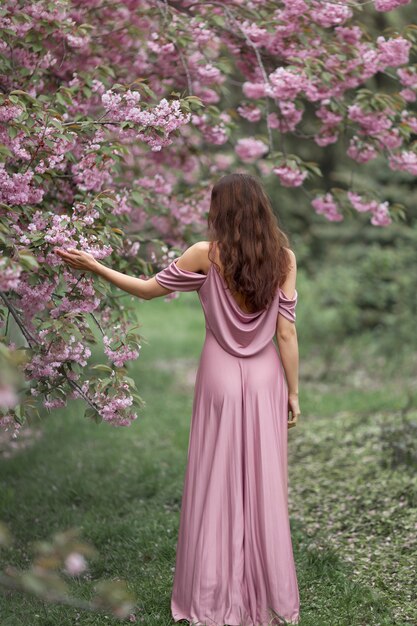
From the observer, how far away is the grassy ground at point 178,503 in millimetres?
3844

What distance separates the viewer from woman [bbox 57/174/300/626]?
3457 millimetres

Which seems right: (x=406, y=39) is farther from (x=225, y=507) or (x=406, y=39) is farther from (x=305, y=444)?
(x=305, y=444)

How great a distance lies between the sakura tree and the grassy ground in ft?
3.12

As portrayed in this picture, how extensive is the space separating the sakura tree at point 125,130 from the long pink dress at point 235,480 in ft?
1.19

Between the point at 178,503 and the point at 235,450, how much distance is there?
7.08 ft

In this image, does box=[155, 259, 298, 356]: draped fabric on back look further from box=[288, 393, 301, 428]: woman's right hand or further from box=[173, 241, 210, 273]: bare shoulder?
box=[288, 393, 301, 428]: woman's right hand

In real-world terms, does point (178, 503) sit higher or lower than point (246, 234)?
lower

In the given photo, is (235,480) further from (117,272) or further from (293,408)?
(117,272)

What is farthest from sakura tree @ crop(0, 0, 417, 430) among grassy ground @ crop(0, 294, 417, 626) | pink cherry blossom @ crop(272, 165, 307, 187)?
grassy ground @ crop(0, 294, 417, 626)

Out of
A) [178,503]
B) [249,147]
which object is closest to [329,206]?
[249,147]

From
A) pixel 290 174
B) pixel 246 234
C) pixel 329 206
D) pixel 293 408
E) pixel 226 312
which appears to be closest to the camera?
pixel 246 234

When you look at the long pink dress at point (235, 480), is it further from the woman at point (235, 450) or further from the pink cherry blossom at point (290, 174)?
the pink cherry blossom at point (290, 174)

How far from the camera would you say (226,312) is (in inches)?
136

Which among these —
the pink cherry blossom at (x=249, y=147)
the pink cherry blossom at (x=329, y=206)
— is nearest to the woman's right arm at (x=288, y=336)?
the pink cherry blossom at (x=329, y=206)
